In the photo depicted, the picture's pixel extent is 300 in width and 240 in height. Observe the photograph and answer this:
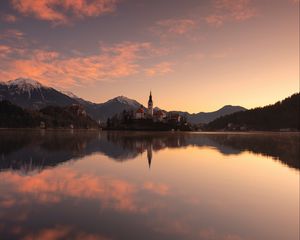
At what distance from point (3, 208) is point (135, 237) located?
851cm

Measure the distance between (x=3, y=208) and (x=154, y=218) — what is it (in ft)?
28.2

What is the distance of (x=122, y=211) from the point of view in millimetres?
18156

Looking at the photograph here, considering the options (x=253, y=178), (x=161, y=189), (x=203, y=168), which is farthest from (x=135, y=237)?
(x=203, y=168)

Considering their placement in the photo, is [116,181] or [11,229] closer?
[11,229]

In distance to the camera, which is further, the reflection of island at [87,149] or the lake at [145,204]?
the reflection of island at [87,149]

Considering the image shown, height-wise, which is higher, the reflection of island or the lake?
the reflection of island

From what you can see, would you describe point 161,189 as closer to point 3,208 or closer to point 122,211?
point 122,211

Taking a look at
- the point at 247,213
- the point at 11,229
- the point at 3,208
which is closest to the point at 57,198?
the point at 3,208

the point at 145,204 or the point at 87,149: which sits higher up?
the point at 87,149

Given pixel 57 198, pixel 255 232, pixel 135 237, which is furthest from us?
pixel 57 198

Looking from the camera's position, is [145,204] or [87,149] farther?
[87,149]

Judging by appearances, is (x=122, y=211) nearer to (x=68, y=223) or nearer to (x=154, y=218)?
(x=154, y=218)

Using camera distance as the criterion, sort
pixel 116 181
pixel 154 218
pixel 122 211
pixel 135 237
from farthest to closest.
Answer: pixel 116 181
pixel 122 211
pixel 154 218
pixel 135 237

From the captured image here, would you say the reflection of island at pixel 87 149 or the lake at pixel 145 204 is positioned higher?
the reflection of island at pixel 87 149
